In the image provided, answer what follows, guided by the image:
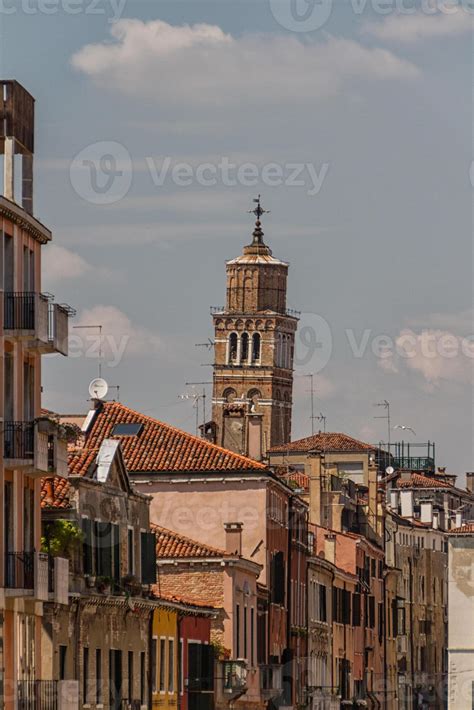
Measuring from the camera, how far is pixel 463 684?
10369 cm

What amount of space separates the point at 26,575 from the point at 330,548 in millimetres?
55141

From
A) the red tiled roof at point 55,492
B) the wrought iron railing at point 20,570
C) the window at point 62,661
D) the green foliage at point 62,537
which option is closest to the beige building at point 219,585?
the red tiled roof at point 55,492

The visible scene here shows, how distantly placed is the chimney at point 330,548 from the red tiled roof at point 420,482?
55004mm

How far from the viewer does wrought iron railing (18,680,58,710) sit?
1907 inches

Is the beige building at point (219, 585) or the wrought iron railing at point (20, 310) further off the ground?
the wrought iron railing at point (20, 310)

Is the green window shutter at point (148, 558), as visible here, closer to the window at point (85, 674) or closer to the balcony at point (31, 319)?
the window at point (85, 674)

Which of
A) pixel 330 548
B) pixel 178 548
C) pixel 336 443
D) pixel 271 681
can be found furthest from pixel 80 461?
pixel 336 443

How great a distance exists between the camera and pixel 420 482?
16438 cm

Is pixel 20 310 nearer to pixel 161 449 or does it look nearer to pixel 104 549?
pixel 104 549

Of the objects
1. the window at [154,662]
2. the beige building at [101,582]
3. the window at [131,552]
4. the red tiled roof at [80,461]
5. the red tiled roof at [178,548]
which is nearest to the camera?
the beige building at [101,582]

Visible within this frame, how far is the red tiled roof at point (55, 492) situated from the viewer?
55.1 metres

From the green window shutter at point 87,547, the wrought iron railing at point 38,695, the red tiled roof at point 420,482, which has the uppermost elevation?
the red tiled roof at point 420,482

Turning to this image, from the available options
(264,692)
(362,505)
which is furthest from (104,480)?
(362,505)

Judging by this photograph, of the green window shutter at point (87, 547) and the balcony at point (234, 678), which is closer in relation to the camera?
the green window shutter at point (87, 547)
